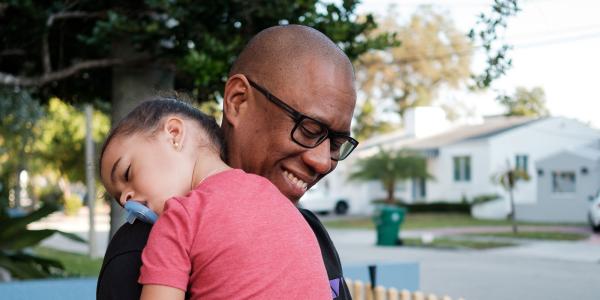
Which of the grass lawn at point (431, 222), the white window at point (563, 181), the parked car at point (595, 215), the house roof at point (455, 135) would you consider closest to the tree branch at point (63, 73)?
the parked car at point (595, 215)

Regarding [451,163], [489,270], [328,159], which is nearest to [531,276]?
[489,270]

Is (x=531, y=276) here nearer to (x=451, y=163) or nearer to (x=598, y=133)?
(x=598, y=133)

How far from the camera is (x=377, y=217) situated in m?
23.2

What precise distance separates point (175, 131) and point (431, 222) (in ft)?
109

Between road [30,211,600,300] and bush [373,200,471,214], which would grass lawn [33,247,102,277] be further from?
bush [373,200,471,214]

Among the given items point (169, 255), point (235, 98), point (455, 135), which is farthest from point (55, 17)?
point (455, 135)

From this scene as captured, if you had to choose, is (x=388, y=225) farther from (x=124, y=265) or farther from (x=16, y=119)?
(x=124, y=265)

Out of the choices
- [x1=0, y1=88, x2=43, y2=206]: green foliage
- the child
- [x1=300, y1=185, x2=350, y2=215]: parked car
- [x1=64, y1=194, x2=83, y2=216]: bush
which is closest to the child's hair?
the child

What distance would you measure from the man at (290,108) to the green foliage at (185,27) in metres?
3.82

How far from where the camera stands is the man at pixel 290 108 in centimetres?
186

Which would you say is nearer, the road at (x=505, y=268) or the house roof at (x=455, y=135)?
the road at (x=505, y=268)

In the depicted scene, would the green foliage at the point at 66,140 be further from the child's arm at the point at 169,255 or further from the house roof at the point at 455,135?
the child's arm at the point at 169,255

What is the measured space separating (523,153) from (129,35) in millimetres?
35616

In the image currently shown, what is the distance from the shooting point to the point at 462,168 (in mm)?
41469
